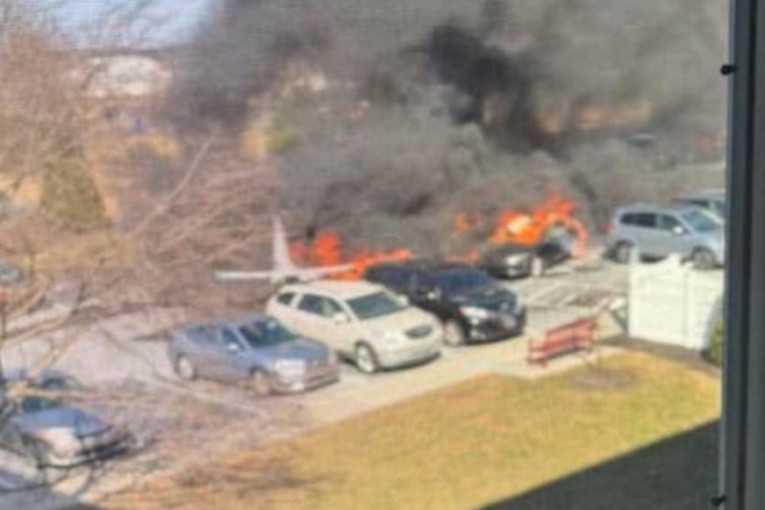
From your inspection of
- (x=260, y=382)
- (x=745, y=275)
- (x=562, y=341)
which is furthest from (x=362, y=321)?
(x=745, y=275)

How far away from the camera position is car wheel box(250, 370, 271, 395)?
39.5 inches

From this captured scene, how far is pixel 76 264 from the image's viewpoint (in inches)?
36.0

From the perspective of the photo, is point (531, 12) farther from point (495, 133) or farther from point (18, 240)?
point (18, 240)

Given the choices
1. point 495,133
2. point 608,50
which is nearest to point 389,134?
point 495,133

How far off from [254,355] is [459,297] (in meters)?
0.23

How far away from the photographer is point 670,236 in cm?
114

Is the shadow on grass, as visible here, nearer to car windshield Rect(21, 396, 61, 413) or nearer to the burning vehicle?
the burning vehicle

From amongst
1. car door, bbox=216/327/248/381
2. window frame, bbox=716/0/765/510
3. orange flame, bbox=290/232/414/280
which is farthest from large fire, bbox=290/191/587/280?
window frame, bbox=716/0/765/510

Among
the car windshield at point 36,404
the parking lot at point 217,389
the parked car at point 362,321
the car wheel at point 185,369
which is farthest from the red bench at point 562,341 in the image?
the car windshield at point 36,404

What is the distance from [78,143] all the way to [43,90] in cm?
6

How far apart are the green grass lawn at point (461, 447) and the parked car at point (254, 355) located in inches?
2.5

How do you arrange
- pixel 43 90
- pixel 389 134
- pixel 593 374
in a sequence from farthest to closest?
1. pixel 593 374
2. pixel 389 134
3. pixel 43 90

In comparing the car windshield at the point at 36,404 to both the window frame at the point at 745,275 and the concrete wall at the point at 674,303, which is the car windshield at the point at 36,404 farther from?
the window frame at the point at 745,275

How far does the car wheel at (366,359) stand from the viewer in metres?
1.03
